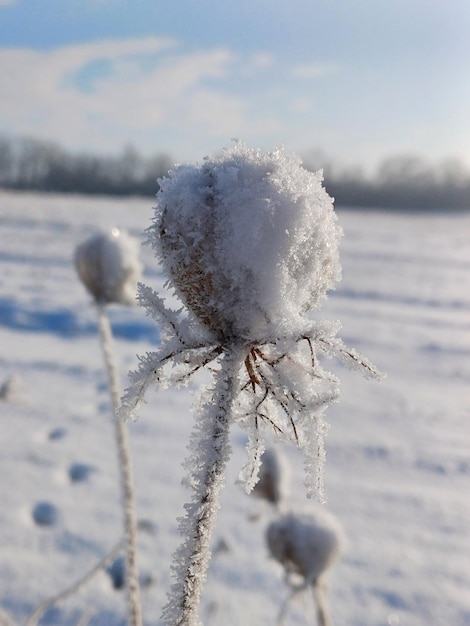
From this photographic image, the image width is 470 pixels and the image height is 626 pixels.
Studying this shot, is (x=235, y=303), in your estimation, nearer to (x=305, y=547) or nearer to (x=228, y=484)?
(x=305, y=547)

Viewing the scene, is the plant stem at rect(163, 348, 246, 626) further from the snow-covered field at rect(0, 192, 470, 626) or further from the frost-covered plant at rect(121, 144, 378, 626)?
the snow-covered field at rect(0, 192, 470, 626)

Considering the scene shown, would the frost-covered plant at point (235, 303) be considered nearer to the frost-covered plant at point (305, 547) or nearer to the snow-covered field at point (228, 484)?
the snow-covered field at point (228, 484)

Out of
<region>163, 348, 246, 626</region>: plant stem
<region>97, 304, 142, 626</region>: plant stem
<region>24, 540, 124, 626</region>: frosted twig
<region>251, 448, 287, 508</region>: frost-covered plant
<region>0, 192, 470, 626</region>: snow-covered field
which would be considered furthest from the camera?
<region>0, 192, 470, 626</region>: snow-covered field

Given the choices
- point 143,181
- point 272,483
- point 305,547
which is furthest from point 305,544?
point 143,181

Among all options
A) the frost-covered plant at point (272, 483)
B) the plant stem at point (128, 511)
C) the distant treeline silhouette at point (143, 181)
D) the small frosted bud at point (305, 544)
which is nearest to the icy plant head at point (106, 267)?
the plant stem at point (128, 511)

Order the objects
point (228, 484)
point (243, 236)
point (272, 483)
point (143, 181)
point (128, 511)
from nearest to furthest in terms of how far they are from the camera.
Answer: point (243, 236), point (128, 511), point (272, 483), point (228, 484), point (143, 181)

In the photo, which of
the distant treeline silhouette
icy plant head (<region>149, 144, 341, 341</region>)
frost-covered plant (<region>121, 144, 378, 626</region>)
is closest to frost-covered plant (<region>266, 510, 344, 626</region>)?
frost-covered plant (<region>121, 144, 378, 626</region>)
